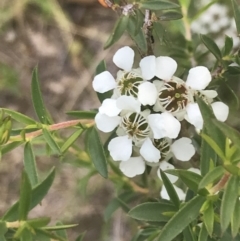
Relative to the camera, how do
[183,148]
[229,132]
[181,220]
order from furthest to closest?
1. [183,148]
2. [181,220]
3. [229,132]

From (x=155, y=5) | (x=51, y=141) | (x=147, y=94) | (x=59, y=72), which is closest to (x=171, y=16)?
(x=155, y=5)

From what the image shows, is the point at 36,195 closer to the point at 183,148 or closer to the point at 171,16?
the point at 183,148

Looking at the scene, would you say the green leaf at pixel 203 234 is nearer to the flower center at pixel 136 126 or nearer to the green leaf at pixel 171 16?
the flower center at pixel 136 126

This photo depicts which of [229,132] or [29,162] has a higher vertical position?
[229,132]

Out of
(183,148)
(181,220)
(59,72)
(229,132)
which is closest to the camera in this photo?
(229,132)

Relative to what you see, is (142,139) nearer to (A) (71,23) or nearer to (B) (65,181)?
(B) (65,181)

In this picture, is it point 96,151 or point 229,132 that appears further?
point 96,151

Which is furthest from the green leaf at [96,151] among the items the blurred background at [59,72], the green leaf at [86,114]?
the blurred background at [59,72]

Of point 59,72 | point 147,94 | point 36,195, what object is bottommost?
point 59,72
